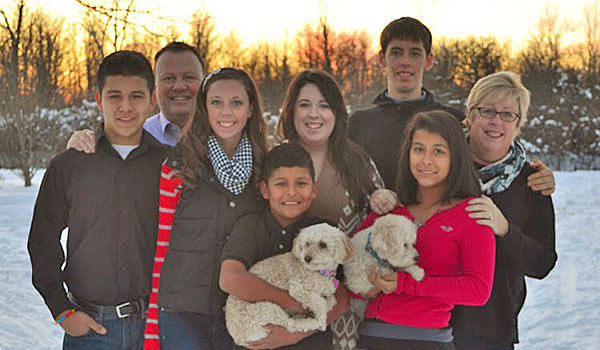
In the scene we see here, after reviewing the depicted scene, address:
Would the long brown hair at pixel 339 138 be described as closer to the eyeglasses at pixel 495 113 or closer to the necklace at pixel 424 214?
the necklace at pixel 424 214

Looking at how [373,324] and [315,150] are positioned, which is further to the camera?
[315,150]

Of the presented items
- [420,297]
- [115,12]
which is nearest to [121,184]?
[420,297]

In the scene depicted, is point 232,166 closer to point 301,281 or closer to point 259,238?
point 259,238

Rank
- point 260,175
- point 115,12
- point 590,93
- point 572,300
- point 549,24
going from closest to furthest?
1. point 260,175
2. point 115,12
3. point 572,300
4. point 590,93
5. point 549,24

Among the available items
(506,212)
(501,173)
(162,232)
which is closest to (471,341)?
(506,212)

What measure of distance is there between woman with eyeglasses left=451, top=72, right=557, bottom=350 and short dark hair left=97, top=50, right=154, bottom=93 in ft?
6.84

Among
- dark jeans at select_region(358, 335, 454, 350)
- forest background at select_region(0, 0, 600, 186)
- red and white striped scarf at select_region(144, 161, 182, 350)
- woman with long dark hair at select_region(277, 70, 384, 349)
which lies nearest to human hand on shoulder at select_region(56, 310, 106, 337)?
red and white striped scarf at select_region(144, 161, 182, 350)

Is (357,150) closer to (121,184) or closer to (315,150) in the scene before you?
(315,150)

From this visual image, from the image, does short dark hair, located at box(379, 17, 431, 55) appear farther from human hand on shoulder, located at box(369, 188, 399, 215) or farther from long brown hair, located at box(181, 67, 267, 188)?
human hand on shoulder, located at box(369, 188, 399, 215)

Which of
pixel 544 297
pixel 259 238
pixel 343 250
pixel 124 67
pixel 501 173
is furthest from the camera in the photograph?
pixel 544 297

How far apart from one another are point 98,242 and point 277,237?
3.51 ft

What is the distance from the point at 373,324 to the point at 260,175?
102 centimetres

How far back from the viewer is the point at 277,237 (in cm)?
305

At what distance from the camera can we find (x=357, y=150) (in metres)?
3.60
